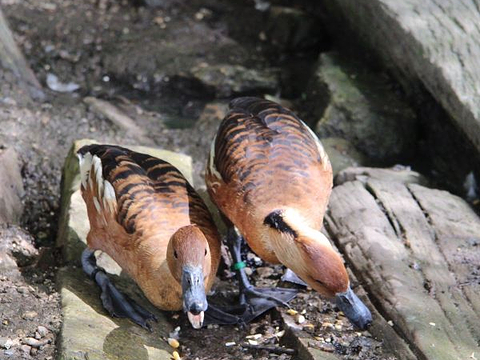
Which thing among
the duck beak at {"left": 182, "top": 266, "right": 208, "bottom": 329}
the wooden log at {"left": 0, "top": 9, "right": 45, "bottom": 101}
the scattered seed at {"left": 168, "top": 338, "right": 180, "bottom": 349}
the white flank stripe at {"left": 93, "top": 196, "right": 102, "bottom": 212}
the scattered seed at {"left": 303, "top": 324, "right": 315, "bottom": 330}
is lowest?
the wooden log at {"left": 0, "top": 9, "right": 45, "bottom": 101}

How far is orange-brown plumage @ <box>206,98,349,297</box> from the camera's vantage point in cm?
384

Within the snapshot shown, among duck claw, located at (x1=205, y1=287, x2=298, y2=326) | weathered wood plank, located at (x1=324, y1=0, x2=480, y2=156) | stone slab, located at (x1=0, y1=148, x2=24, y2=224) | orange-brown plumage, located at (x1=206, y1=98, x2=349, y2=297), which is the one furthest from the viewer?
weathered wood plank, located at (x1=324, y1=0, x2=480, y2=156)

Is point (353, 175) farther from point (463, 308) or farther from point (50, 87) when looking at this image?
point (50, 87)

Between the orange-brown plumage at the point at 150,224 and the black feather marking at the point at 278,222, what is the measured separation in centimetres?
31

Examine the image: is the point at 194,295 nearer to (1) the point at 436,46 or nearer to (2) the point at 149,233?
(2) the point at 149,233

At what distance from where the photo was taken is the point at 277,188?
4273mm

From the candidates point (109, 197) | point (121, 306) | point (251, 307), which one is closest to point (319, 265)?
point (251, 307)

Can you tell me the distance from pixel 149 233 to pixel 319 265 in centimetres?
91

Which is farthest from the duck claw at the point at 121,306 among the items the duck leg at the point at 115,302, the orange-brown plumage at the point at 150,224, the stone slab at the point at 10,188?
the stone slab at the point at 10,188

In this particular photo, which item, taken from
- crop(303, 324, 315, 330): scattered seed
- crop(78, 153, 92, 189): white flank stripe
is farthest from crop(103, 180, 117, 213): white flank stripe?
crop(303, 324, 315, 330): scattered seed

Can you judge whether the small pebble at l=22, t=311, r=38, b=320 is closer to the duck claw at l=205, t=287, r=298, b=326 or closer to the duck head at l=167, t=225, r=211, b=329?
the duck head at l=167, t=225, r=211, b=329

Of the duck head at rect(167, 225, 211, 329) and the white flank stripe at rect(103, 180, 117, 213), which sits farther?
the white flank stripe at rect(103, 180, 117, 213)

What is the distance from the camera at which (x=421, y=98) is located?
6.23m

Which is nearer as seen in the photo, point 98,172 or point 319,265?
point 319,265
